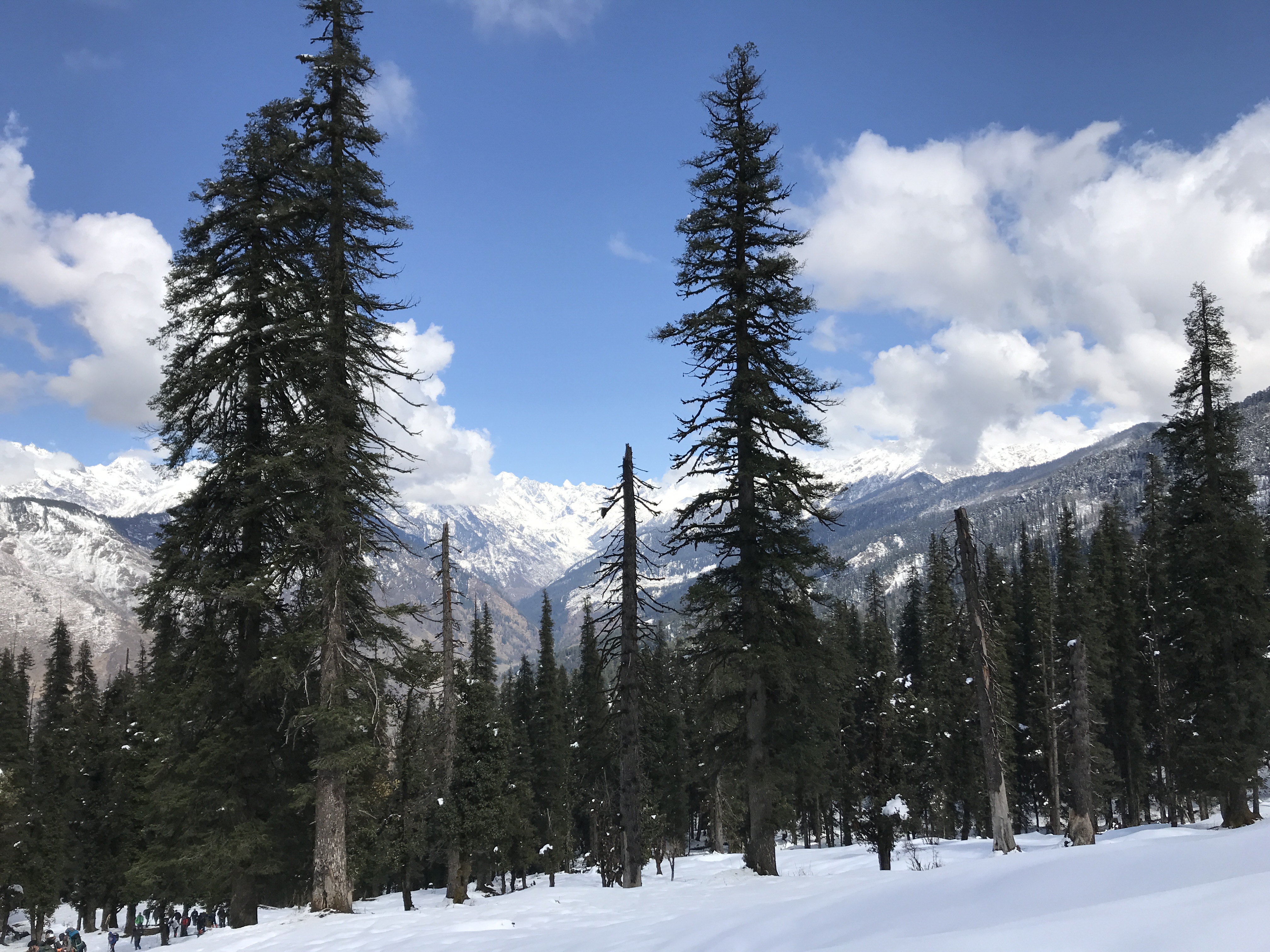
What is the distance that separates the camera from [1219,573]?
26.5 m

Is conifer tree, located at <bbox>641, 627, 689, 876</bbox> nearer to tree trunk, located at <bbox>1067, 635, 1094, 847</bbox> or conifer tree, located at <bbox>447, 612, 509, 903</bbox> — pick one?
conifer tree, located at <bbox>447, 612, 509, 903</bbox>

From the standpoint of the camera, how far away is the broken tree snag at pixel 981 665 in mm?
17234

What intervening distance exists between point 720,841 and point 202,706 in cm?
4434

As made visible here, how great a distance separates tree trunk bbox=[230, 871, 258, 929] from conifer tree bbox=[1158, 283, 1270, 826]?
30.6 m

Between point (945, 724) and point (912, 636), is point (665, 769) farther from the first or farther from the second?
point (912, 636)

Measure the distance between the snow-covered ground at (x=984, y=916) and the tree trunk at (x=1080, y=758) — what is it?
959 centimetres

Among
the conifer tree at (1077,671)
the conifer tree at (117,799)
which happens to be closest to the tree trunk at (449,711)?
the conifer tree at (117,799)

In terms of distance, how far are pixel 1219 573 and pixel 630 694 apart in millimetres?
21881

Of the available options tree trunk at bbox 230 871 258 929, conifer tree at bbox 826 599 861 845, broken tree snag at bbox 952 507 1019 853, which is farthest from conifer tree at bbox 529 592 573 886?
broken tree snag at bbox 952 507 1019 853

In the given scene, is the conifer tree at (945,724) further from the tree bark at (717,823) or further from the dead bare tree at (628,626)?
the dead bare tree at (628,626)

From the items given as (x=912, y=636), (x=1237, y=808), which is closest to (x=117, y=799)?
(x=1237, y=808)

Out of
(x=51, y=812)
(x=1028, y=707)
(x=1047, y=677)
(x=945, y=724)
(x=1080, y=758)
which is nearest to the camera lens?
(x=1080, y=758)

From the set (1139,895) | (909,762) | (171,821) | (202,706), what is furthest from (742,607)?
(909,762)

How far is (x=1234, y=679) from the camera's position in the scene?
87.1ft
